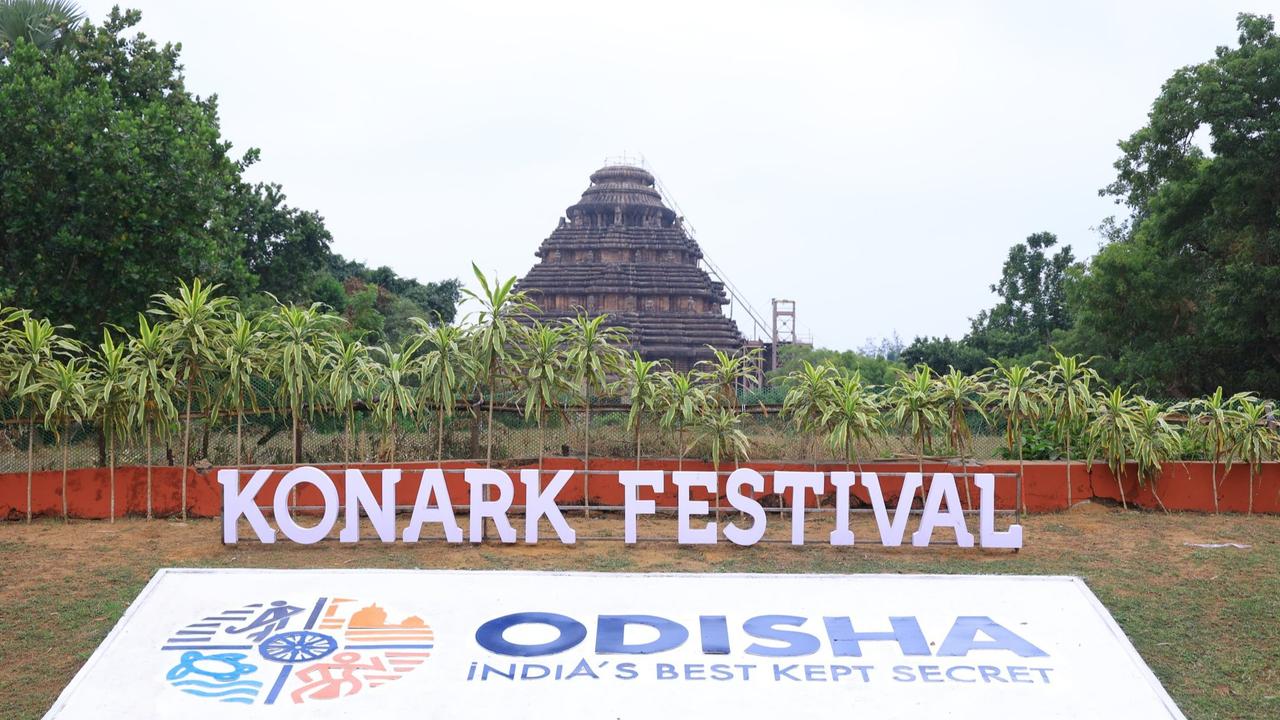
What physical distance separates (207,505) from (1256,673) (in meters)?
10.9

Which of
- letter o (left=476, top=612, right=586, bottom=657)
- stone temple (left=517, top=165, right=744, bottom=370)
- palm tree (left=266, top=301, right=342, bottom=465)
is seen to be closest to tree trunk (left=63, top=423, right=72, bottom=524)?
palm tree (left=266, top=301, right=342, bottom=465)

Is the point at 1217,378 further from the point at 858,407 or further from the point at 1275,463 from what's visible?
the point at 858,407

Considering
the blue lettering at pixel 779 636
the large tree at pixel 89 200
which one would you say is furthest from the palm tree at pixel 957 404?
the large tree at pixel 89 200

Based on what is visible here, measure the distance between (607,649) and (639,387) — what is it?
17.2ft

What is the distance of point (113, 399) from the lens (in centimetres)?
1259

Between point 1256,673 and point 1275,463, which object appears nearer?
point 1256,673

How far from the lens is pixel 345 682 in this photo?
782 centimetres

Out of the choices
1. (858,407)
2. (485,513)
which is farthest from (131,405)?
(858,407)

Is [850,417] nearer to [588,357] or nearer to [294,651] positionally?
[588,357]

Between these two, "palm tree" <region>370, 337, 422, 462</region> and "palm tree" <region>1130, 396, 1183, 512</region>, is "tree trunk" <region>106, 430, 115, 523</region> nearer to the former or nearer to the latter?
"palm tree" <region>370, 337, 422, 462</region>

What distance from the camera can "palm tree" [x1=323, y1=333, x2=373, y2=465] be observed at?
42.7 feet

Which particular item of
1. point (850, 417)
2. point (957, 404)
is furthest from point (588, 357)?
point (957, 404)

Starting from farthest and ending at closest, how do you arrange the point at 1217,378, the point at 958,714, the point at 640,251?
the point at 640,251 < the point at 1217,378 < the point at 958,714

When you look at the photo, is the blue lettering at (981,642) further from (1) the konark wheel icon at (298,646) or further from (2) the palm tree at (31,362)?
(2) the palm tree at (31,362)
